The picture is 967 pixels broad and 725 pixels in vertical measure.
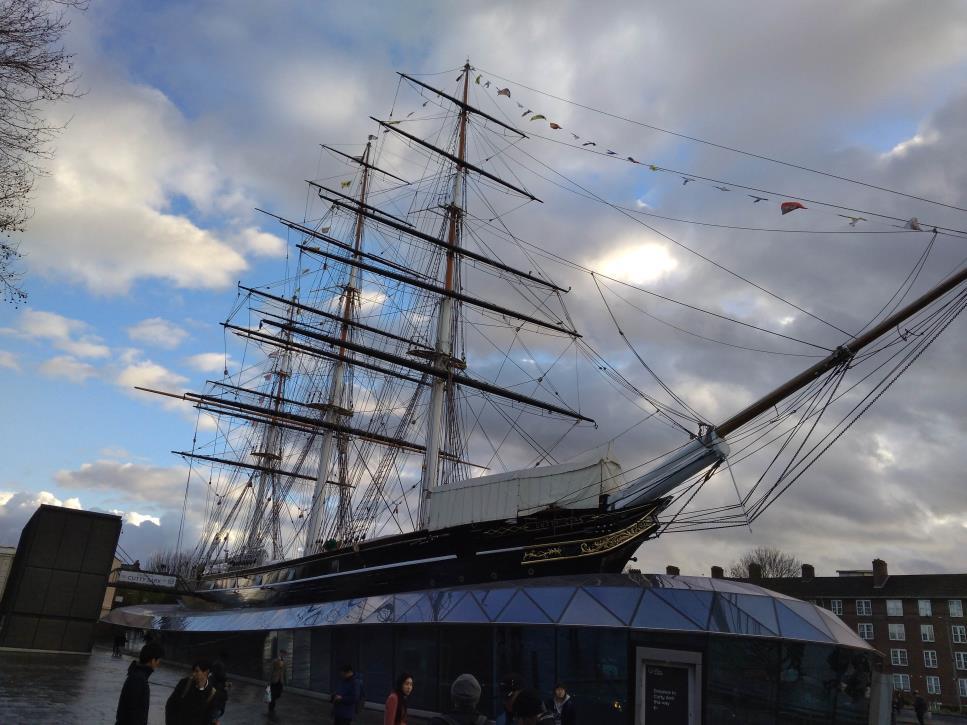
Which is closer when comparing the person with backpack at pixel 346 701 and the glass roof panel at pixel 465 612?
the person with backpack at pixel 346 701

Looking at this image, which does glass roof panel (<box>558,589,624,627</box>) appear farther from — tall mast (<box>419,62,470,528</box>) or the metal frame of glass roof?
tall mast (<box>419,62,470,528</box>)

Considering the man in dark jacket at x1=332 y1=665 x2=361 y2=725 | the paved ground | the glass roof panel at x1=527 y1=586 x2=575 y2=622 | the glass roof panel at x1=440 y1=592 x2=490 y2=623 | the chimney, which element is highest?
the chimney

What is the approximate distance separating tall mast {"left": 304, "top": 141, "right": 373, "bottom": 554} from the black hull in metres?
13.1

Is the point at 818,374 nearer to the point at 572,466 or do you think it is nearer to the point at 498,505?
the point at 572,466

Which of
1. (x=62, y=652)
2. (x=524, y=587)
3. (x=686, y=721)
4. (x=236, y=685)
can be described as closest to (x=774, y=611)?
(x=686, y=721)

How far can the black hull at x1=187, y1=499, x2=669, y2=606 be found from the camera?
1853 cm

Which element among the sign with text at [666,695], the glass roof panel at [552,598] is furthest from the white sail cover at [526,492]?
the sign with text at [666,695]

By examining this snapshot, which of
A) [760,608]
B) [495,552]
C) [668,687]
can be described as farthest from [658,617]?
[495,552]

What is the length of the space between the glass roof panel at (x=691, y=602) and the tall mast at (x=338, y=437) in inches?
977

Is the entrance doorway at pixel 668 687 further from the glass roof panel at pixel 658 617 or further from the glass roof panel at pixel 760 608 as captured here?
the glass roof panel at pixel 760 608

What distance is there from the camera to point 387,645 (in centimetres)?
1791

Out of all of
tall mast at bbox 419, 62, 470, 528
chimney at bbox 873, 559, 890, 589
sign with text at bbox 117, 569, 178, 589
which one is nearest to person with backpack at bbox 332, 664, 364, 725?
tall mast at bbox 419, 62, 470, 528

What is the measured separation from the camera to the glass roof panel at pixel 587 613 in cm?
1434

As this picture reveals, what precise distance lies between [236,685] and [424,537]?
6.98 metres
